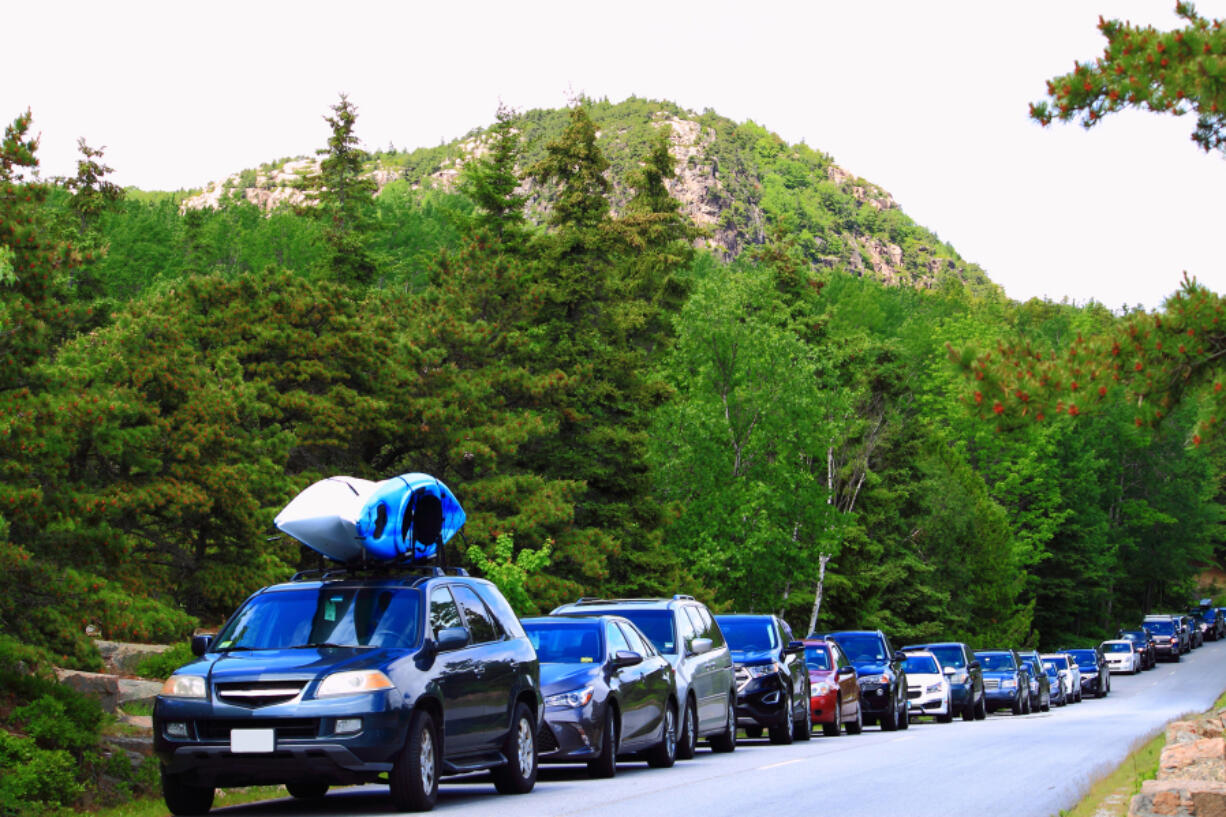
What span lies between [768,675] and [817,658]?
15.7 ft

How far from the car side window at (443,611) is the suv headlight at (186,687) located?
6.44ft

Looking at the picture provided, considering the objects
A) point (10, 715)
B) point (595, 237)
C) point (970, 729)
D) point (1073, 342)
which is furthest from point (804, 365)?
point (10, 715)

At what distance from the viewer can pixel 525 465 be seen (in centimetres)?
3988

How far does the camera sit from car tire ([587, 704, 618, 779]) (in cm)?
1484

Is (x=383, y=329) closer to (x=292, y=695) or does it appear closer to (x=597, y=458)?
(x=597, y=458)

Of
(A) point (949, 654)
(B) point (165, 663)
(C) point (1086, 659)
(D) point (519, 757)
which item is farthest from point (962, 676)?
(D) point (519, 757)

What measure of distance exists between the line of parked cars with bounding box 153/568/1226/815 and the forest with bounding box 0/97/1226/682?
7.27 feet

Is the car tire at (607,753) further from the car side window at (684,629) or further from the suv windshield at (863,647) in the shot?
the suv windshield at (863,647)

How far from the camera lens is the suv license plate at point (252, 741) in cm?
1025

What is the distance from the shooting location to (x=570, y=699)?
14.5 meters

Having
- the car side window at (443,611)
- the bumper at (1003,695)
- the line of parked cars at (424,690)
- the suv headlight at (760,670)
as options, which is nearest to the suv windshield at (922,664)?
the bumper at (1003,695)

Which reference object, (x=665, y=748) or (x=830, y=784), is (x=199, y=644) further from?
(x=665, y=748)

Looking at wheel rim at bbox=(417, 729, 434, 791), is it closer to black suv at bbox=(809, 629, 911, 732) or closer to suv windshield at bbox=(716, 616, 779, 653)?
suv windshield at bbox=(716, 616, 779, 653)

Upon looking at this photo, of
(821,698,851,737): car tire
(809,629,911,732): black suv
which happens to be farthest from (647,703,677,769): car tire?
(809,629,911,732): black suv
